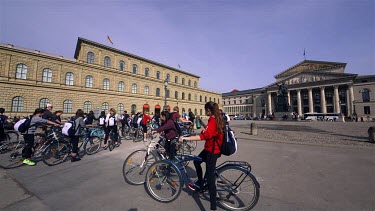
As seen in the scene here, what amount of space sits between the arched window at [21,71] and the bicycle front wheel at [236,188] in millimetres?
35880

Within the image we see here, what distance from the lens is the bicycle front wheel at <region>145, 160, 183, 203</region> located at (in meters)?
3.14

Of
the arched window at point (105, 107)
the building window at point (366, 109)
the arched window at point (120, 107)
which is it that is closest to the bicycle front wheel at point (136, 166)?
the arched window at point (105, 107)

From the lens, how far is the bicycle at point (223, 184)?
107 inches

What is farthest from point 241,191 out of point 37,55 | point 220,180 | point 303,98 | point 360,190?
point 303,98

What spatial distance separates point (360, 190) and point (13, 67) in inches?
1514

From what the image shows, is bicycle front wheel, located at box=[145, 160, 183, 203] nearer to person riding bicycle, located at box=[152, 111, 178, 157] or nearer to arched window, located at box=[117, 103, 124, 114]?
person riding bicycle, located at box=[152, 111, 178, 157]

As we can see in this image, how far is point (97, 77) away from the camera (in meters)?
32.7

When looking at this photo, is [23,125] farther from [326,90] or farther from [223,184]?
[326,90]

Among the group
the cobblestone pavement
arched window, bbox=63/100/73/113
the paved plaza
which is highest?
arched window, bbox=63/100/73/113

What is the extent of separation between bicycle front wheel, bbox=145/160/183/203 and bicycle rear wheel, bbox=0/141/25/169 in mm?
5281

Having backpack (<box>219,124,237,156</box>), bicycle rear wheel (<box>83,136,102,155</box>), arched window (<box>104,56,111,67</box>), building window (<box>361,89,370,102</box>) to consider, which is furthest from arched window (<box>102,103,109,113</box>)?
building window (<box>361,89,370,102</box>)

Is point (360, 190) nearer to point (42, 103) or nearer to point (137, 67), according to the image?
point (42, 103)

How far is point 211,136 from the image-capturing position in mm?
2646

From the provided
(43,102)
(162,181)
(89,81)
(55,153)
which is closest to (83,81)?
(89,81)
